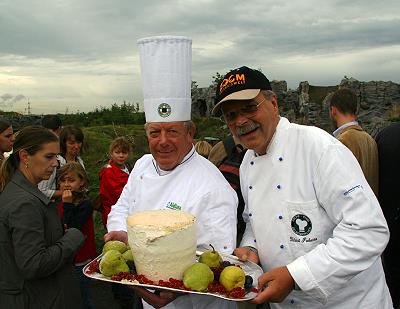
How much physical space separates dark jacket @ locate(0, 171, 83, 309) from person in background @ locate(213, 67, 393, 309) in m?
1.24

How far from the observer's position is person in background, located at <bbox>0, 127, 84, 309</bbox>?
2648 mm

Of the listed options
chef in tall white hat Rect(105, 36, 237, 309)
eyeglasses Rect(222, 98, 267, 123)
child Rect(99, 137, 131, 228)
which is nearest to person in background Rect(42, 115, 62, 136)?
child Rect(99, 137, 131, 228)

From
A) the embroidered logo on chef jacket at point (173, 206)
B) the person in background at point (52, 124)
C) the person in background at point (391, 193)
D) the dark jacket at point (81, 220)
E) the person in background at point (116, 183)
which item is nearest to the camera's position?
the embroidered logo on chef jacket at point (173, 206)

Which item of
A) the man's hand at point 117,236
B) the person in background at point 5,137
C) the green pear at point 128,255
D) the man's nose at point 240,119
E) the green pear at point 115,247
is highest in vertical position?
the man's nose at point 240,119

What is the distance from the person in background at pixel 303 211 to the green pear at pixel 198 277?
0.23 m

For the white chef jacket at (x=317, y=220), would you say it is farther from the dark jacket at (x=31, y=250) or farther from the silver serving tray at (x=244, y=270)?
the dark jacket at (x=31, y=250)

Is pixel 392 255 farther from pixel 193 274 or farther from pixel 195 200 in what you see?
pixel 193 274

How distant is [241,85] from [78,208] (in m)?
2.54

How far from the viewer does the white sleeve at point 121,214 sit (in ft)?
9.52

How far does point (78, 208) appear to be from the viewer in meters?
4.12

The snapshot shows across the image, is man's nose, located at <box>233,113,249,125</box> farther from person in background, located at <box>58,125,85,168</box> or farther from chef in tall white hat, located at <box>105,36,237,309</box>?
person in background, located at <box>58,125,85,168</box>

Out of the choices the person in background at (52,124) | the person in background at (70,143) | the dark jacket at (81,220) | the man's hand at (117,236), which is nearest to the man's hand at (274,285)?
the man's hand at (117,236)

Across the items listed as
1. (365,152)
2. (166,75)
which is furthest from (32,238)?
(365,152)

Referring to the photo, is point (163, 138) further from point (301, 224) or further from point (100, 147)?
point (100, 147)
